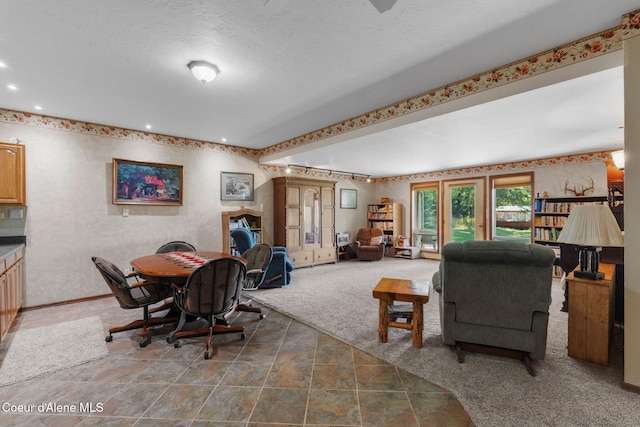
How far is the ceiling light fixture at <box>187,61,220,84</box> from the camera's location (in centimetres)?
234

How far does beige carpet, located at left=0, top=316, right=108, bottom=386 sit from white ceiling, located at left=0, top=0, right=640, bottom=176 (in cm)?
250

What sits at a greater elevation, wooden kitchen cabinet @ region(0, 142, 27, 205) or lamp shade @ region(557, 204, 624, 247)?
wooden kitchen cabinet @ region(0, 142, 27, 205)

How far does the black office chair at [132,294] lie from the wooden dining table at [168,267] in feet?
0.58

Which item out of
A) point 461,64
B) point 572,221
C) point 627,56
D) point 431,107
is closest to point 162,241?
point 431,107

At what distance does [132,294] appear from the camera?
2.71m

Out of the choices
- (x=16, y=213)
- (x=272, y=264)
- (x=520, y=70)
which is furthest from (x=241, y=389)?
(x=16, y=213)

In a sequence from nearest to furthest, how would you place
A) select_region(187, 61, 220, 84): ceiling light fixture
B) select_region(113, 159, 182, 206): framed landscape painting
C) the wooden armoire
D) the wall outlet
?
select_region(187, 61, 220, 84): ceiling light fixture
the wall outlet
select_region(113, 159, 182, 206): framed landscape painting
the wooden armoire

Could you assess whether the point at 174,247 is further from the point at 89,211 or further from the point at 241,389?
the point at 241,389

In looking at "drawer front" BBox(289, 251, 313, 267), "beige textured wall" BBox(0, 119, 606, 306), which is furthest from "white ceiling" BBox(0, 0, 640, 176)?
"drawer front" BBox(289, 251, 313, 267)

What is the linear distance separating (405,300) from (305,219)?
400 cm

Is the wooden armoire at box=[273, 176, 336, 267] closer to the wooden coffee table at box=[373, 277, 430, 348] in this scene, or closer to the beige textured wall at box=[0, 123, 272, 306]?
the beige textured wall at box=[0, 123, 272, 306]

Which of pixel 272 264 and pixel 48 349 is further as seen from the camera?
pixel 272 264

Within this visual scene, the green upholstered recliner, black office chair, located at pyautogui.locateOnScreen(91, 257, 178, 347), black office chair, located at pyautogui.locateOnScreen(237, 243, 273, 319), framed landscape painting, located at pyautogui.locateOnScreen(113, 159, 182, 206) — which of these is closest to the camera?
the green upholstered recliner

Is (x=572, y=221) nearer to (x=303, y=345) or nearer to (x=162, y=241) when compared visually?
(x=303, y=345)
